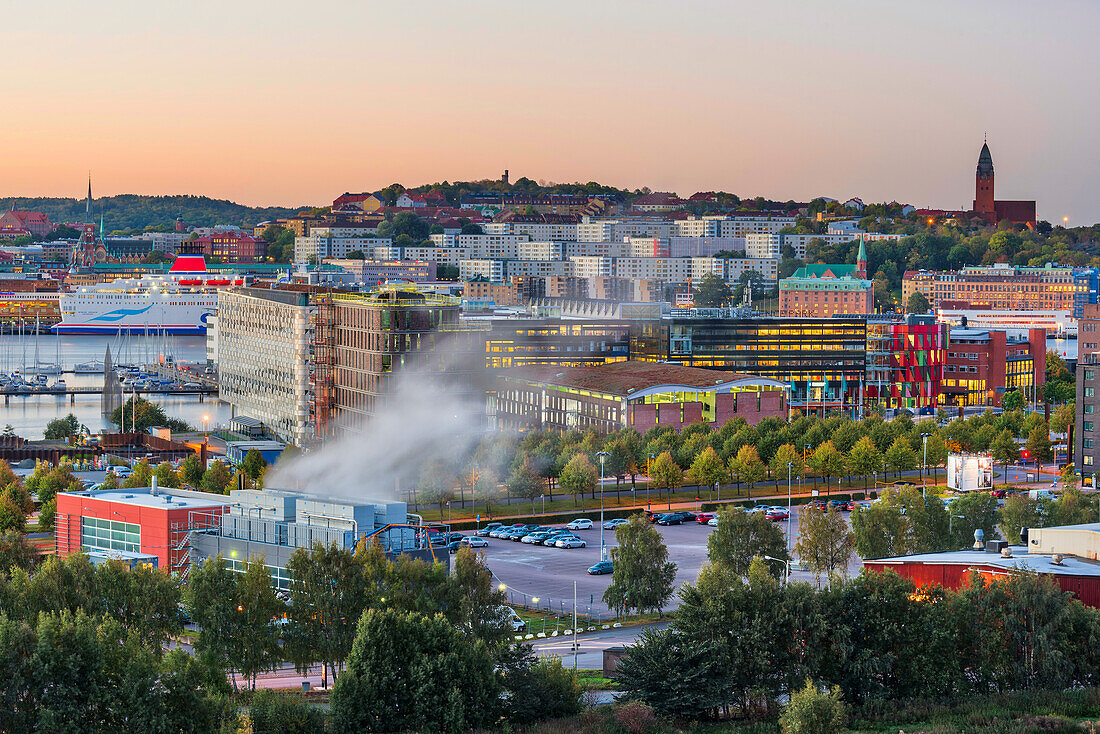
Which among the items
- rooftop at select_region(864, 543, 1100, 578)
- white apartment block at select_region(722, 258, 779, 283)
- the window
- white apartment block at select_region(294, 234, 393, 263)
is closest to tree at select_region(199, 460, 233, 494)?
the window

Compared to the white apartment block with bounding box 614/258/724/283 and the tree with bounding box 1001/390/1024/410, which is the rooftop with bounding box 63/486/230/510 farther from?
the white apartment block with bounding box 614/258/724/283

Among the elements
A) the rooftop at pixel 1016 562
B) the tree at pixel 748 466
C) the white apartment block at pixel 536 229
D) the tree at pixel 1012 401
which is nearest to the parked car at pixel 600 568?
the rooftop at pixel 1016 562

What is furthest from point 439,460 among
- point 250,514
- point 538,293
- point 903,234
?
point 903,234

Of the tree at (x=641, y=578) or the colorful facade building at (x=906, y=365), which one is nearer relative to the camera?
the tree at (x=641, y=578)

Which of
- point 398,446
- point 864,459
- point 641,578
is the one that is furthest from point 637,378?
point 641,578

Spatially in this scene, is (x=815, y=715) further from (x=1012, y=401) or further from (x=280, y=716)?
(x=1012, y=401)

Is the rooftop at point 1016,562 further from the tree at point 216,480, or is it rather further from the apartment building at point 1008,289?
the apartment building at point 1008,289
